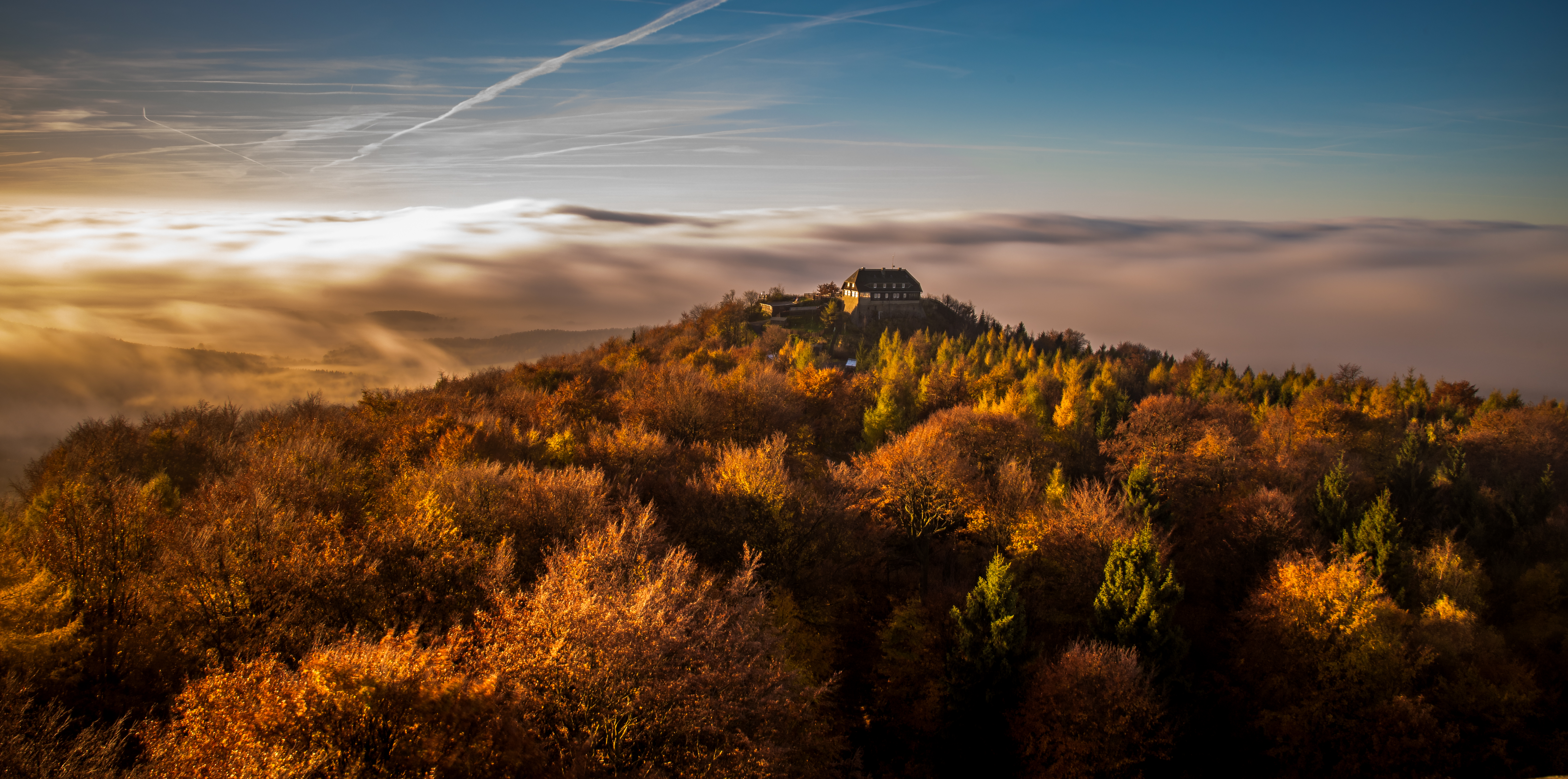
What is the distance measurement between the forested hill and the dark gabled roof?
7516cm

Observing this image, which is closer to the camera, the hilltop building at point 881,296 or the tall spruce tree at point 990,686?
the tall spruce tree at point 990,686

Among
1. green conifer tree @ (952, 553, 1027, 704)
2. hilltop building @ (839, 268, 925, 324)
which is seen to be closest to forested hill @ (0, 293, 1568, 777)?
green conifer tree @ (952, 553, 1027, 704)

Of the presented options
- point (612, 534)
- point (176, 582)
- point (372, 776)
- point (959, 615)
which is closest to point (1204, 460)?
point (959, 615)

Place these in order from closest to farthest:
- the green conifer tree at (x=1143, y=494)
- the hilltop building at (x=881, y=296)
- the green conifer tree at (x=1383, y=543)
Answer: the green conifer tree at (x=1383, y=543)
the green conifer tree at (x=1143, y=494)
the hilltop building at (x=881, y=296)

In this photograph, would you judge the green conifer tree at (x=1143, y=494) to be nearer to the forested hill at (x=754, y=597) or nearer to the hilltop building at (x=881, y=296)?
the forested hill at (x=754, y=597)

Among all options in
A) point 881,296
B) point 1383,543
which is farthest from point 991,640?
point 881,296

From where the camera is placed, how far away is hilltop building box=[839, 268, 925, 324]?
140 m

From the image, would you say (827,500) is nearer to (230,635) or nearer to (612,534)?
(612,534)

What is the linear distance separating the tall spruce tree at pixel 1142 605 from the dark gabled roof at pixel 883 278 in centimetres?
10804

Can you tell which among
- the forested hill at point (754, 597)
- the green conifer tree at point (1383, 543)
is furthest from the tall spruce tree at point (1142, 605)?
the green conifer tree at point (1383, 543)

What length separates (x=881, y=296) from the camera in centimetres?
14125

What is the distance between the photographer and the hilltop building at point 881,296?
140 meters

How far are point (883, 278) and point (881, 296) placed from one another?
4474 mm

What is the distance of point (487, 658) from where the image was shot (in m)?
19.7
